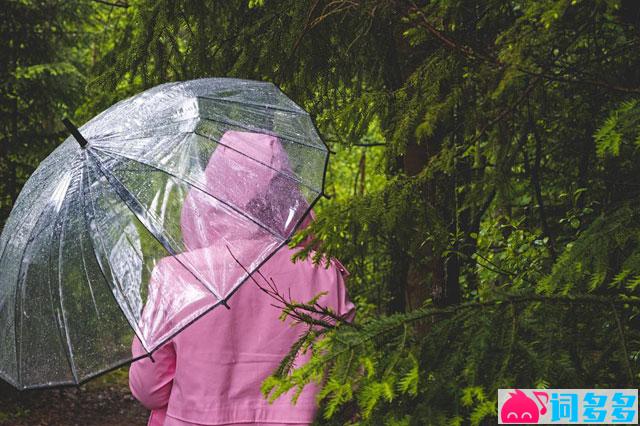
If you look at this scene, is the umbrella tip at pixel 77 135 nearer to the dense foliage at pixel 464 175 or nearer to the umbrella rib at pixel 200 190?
the umbrella rib at pixel 200 190

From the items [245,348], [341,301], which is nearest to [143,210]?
[245,348]

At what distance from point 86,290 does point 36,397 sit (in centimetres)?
598

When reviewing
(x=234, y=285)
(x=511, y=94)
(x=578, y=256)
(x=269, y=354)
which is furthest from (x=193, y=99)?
(x=578, y=256)

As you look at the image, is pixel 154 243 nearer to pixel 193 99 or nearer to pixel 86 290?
pixel 86 290

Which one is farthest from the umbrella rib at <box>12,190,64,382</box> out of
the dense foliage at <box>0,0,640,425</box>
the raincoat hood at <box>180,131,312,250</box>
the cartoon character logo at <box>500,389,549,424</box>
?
the cartoon character logo at <box>500,389,549,424</box>

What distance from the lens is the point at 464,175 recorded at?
3.29m

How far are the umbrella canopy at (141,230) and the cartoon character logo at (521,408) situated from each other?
98 cm

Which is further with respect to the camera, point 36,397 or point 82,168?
point 36,397

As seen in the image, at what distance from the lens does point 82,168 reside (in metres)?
2.67

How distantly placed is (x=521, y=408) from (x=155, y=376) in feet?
4.64

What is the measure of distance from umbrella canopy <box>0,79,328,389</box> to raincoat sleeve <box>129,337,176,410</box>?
0.28 meters

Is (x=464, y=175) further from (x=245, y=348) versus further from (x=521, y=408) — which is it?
(x=521, y=408)

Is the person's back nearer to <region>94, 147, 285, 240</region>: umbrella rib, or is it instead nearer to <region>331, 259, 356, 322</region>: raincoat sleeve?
<region>331, 259, 356, 322</region>: raincoat sleeve

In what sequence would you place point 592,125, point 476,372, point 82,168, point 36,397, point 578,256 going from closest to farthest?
point 476,372 < point 578,256 < point 82,168 < point 592,125 < point 36,397
